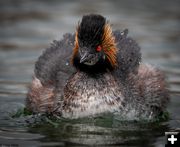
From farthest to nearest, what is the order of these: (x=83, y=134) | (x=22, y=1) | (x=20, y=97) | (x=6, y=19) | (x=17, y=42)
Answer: (x=22, y=1), (x=6, y=19), (x=17, y=42), (x=20, y=97), (x=83, y=134)

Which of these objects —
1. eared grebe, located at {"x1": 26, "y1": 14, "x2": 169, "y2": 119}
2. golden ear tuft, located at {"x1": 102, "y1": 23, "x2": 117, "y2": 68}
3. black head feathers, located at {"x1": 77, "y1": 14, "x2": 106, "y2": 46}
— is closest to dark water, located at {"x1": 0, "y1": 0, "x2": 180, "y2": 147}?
eared grebe, located at {"x1": 26, "y1": 14, "x2": 169, "y2": 119}

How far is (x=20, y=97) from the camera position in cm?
1365

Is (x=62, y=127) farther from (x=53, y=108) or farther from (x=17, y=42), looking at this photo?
(x=17, y=42)

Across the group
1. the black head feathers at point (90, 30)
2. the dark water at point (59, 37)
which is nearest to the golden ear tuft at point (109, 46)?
the black head feathers at point (90, 30)

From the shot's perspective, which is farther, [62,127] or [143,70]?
Answer: [143,70]

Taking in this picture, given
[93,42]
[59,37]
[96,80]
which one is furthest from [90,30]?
[59,37]

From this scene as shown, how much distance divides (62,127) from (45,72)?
1.20m

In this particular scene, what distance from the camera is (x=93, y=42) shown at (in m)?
11.0

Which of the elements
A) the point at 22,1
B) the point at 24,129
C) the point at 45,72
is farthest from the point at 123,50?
the point at 22,1

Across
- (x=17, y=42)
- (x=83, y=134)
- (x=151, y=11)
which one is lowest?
(x=83, y=134)

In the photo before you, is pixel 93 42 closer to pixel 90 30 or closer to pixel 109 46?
pixel 90 30

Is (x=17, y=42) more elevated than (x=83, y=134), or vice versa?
(x=17, y=42)

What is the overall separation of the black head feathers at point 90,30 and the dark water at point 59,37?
51.4 inches

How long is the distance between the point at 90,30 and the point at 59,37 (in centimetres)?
680
